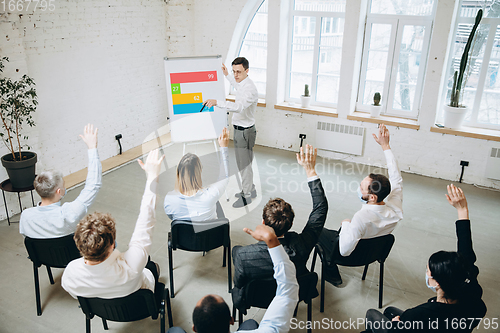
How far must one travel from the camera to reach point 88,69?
5355 millimetres

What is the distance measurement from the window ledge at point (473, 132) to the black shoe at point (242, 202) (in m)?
2.79

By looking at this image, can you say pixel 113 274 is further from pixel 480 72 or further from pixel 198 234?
pixel 480 72

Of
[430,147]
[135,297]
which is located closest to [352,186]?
[430,147]

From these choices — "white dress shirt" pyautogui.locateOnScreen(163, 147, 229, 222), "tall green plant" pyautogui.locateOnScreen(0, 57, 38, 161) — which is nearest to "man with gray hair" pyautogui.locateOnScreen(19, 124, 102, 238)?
"white dress shirt" pyautogui.locateOnScreen(163, 147, 229, 222)

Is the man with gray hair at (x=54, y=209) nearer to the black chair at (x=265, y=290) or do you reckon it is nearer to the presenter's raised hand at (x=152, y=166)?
the presenter's raised hand at (x=152, y=166)

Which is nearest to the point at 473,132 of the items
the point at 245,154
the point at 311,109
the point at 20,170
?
the point at 311,109

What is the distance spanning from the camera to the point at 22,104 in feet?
13.5

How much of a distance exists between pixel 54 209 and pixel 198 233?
1.07 metres

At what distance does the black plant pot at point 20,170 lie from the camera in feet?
13.1

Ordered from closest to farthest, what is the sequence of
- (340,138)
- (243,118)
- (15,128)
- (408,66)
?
(15,128) → (243,118) → (408,66) → (340,138)

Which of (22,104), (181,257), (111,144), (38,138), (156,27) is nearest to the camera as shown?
(181,257)

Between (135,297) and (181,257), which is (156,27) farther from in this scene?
(135,297)

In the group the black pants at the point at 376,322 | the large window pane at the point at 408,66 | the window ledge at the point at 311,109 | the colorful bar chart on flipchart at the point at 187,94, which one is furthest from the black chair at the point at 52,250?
the large window pane at the point at 408,66

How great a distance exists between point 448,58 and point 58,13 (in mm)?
5171
